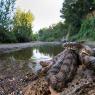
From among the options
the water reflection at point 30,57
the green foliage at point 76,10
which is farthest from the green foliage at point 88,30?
the water reflection at point 30,57

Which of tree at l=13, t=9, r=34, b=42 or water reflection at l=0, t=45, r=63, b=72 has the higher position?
tree at l=13, t=9, r=34, b=42

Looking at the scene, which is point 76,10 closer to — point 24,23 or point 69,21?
point 69,21

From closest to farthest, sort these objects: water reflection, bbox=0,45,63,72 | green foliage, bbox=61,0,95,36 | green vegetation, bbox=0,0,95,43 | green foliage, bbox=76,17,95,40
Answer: water reflection, bbox=0,45,63,72, green foliage, bbox=76,17,95,40, green vegetation, bbox=0,0,95,43, green foliage, bbox=61,0,95,36

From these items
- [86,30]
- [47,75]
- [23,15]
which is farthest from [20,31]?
[47,75]

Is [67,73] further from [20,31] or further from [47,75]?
[20,31]

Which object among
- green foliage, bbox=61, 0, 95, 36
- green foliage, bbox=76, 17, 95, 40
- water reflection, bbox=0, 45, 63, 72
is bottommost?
water reflection, bbox=0, 45, 63, 72

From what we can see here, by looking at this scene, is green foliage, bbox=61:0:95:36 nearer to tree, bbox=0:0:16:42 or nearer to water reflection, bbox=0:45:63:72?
tree, bbox=0:0:16:42

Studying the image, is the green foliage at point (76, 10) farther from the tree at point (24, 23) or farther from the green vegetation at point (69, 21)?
the tree at point (24, 23)

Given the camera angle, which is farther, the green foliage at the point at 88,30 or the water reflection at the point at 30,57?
the green foliage at the point at 88,30

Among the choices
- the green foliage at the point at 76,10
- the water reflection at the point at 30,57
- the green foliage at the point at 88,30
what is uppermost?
the green foliage at the point at 76,10

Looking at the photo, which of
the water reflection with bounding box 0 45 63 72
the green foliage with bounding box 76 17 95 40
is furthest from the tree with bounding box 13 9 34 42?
the water reflection with bounding box 0 45 63 72

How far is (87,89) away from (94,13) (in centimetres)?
4846

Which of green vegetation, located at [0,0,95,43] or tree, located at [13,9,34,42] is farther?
tree, located at [13,9,34,42]

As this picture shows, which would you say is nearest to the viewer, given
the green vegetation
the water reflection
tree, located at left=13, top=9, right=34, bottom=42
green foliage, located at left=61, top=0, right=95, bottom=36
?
the water reflection
